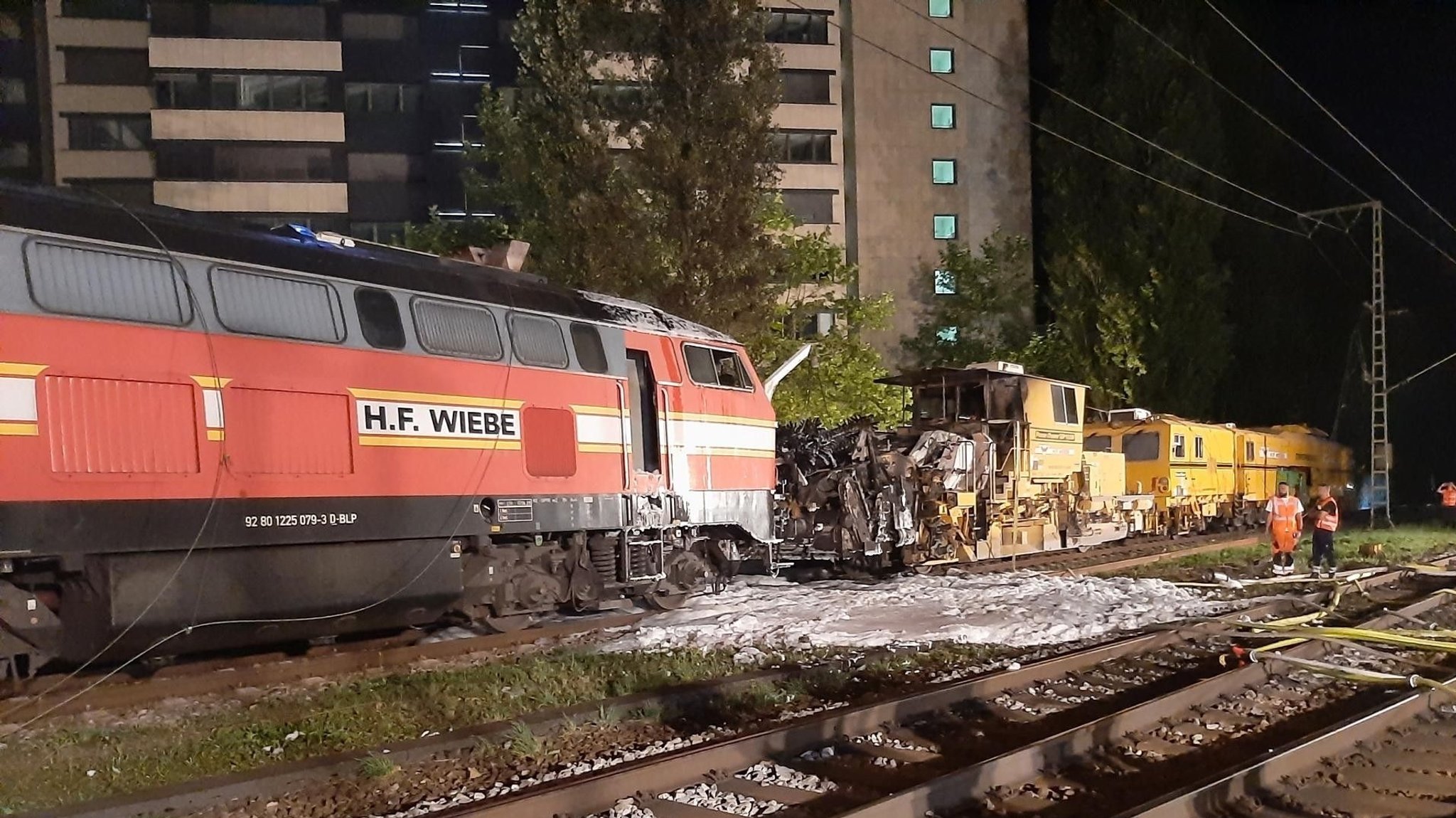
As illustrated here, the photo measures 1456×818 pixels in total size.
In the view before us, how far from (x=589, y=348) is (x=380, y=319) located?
2630 millimetres

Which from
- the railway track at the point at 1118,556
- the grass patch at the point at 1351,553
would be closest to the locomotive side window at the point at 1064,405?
the railway track at the point at 1118,556

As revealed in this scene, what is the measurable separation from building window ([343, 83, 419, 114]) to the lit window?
70.1ft

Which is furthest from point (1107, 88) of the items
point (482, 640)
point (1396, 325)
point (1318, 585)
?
point (482, 640)

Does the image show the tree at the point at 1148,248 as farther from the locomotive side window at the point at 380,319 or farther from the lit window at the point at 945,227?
the locomotive side window at the point at 380,319

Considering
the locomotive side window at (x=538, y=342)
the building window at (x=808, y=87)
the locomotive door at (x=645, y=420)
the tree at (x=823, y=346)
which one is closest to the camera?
the locomotive side window at (x=538, y=342)

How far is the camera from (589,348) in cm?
1131

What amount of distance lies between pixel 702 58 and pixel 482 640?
12.6m

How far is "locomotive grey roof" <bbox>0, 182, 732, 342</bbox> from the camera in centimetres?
729

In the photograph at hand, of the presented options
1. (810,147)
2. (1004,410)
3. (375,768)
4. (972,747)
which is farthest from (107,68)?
(972,747)

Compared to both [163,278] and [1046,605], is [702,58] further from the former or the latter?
[163,278]

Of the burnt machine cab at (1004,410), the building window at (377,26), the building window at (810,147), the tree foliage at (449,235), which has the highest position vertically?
the building window at (377,26)

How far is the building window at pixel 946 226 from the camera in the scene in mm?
42562

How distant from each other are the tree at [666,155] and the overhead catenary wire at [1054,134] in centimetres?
1961

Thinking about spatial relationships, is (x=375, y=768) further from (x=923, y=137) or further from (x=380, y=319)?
(x=923, y=137)
